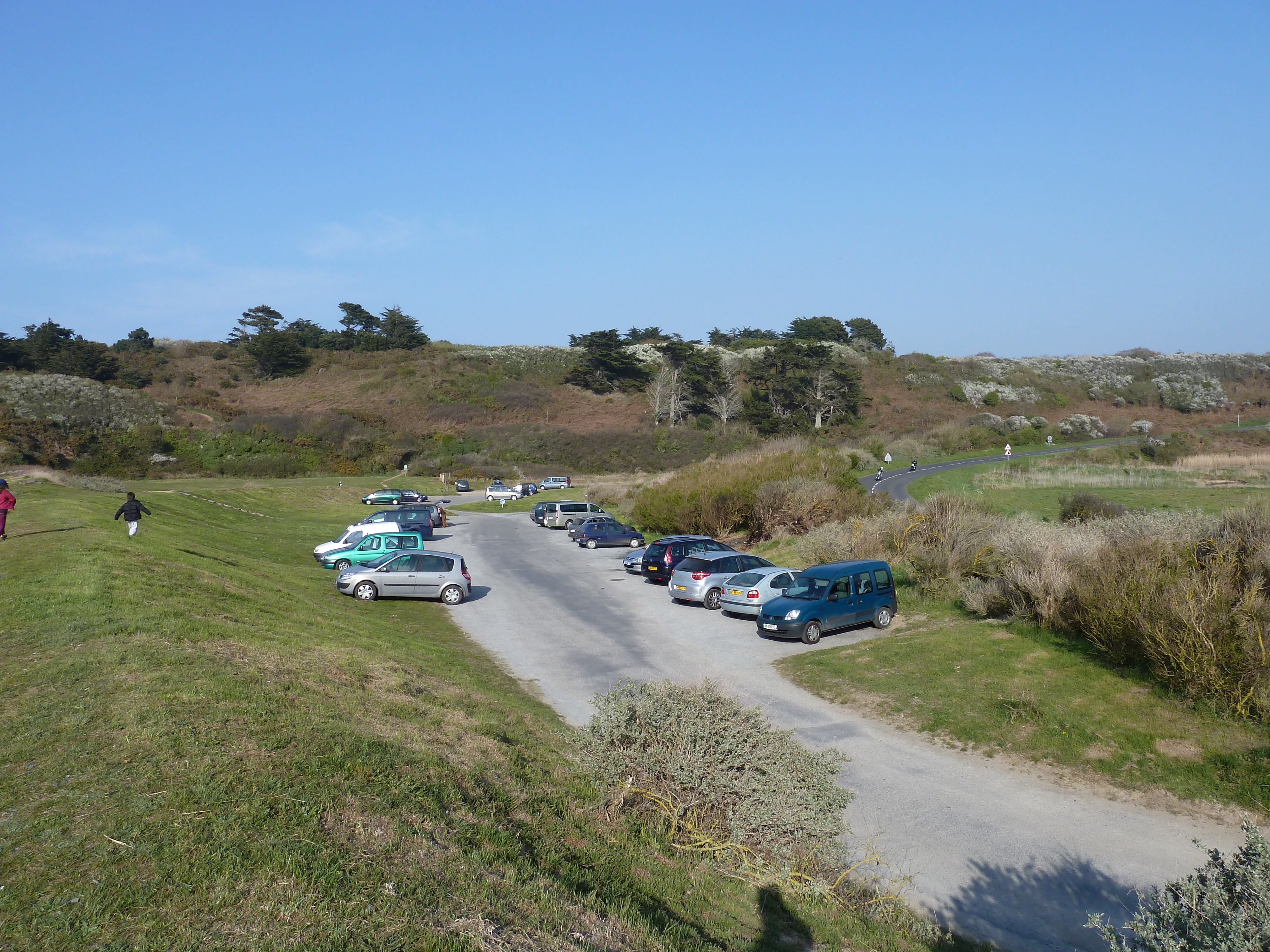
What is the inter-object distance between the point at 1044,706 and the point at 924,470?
49.0 meters

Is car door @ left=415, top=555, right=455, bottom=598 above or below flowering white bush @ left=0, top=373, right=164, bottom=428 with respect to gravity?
below

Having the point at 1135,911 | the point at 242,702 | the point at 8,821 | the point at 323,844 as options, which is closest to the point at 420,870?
the point at 323,844

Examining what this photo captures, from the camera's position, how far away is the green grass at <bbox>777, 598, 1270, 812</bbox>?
34.9 feet

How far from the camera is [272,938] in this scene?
Answer: 15.7ft

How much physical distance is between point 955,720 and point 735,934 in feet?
26.7

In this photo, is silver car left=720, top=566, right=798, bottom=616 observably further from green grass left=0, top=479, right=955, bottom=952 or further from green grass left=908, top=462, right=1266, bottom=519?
green grass left=0, top=479, right=955, bottom=952

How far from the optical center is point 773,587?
21.4 meters

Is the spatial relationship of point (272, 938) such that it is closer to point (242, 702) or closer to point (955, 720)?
point (242, 702)

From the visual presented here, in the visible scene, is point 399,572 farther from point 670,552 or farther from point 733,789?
point 733,789

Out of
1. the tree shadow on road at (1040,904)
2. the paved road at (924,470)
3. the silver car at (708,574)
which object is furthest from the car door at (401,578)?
the paved road at (924,470)

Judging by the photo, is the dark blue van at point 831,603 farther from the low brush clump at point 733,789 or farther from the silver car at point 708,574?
the low brush clump at point 733,789

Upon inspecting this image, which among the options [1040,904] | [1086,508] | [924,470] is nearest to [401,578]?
→ [1040,904]

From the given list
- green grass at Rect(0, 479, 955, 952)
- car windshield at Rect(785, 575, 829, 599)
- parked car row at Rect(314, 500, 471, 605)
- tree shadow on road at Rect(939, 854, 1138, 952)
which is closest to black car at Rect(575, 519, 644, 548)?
parked car row at Rect(314, 500, 471, 605)

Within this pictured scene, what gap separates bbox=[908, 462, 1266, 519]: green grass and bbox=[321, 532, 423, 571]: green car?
17.6 m
